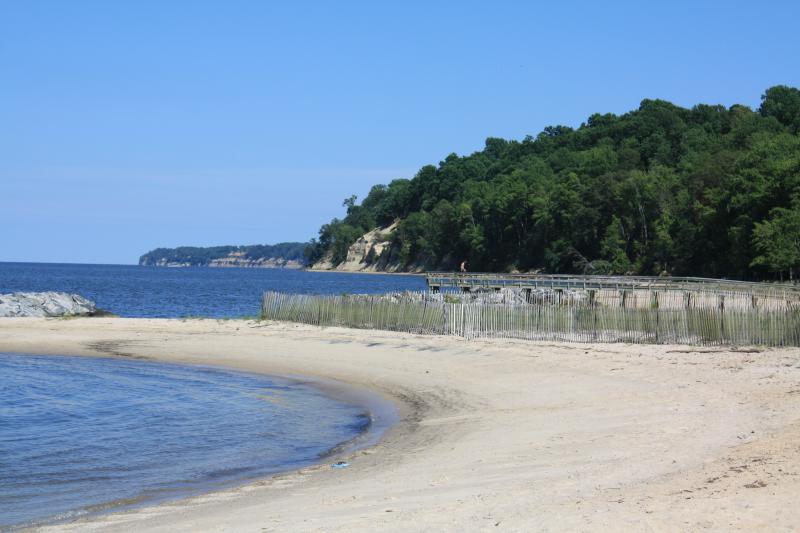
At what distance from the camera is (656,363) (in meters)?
22.2

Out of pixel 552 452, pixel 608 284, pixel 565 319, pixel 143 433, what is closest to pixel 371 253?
pixel 608 284

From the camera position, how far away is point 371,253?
184 metres

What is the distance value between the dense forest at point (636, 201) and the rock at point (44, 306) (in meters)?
43.1

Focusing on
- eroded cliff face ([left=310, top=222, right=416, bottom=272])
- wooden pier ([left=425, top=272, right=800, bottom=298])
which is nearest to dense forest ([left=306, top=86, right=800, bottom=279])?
eroded cliff face ([left=310, top=222, right=416, bottom=272])

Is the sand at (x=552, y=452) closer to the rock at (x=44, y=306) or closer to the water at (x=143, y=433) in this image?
the water at (x=143, y=433)

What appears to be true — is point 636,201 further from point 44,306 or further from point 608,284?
point 44,306

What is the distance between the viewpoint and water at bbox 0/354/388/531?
41.5 ft

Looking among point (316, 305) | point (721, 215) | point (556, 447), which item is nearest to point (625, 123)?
point (721, 215)

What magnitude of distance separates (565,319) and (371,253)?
513 ft

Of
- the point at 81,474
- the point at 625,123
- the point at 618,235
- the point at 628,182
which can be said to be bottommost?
the point at 81,474

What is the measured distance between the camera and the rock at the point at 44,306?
45188 millimetres

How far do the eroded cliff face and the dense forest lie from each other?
1.51 m

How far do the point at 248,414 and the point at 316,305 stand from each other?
57.4ft

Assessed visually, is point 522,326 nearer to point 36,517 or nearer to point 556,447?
point 556,447
